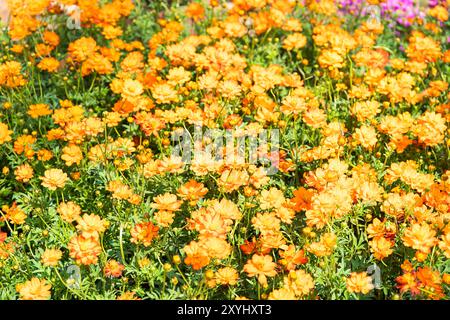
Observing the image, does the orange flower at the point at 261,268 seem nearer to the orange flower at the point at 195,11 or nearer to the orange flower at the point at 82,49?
the orange flower at the point at 82,49

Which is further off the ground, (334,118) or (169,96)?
(169,96)

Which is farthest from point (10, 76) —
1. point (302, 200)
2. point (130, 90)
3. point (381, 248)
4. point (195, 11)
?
point (381, 248)

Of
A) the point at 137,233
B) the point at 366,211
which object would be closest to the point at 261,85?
the point at 366,211

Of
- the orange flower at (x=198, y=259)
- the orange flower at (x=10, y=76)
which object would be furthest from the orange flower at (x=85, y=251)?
the orange flower at (x=10, y=76)

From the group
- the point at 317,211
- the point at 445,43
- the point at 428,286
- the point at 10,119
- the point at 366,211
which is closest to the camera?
the point at 428,286

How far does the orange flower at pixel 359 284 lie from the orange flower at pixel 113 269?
102cm

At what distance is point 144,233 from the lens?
2.85 metres

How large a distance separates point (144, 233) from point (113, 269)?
8.3 inches

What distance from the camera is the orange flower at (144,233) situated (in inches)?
112

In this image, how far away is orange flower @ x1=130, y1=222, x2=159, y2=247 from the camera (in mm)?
2838

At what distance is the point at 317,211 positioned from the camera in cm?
283
